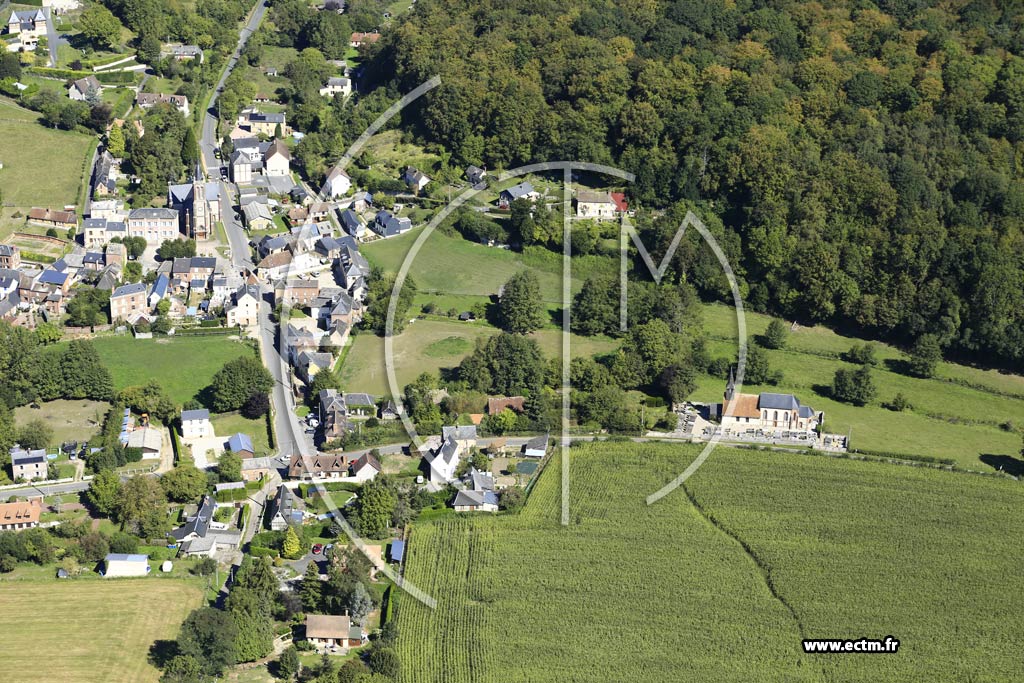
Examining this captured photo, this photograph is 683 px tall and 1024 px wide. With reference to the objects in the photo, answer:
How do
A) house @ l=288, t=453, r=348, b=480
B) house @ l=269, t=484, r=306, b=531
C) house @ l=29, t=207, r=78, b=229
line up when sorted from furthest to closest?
1. house @ l=29, t=207, r=78, b=229
2. house @ l=288, t=453, r=348, b=480
3. house @ l=269, t=484, r=306, b=531

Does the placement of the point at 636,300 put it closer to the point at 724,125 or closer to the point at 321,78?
the point at 724,125

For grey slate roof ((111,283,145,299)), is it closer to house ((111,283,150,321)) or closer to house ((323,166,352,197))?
house ((111,283,150,321))

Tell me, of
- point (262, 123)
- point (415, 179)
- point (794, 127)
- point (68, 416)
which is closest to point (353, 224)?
point (415, 179)

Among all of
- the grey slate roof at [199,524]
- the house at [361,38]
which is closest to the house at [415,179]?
the house at [361,38]

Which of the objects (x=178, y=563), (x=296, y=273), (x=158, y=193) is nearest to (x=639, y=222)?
(x=296, y=273)

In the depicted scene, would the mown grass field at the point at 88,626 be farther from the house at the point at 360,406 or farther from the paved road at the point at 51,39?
the paved road at the point at 51,39

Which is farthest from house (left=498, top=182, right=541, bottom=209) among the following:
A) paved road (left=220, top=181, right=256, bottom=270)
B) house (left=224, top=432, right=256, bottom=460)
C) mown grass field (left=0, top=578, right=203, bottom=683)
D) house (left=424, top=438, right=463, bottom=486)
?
mown grass field (left=0, top=578, right=203, bottom=683)
